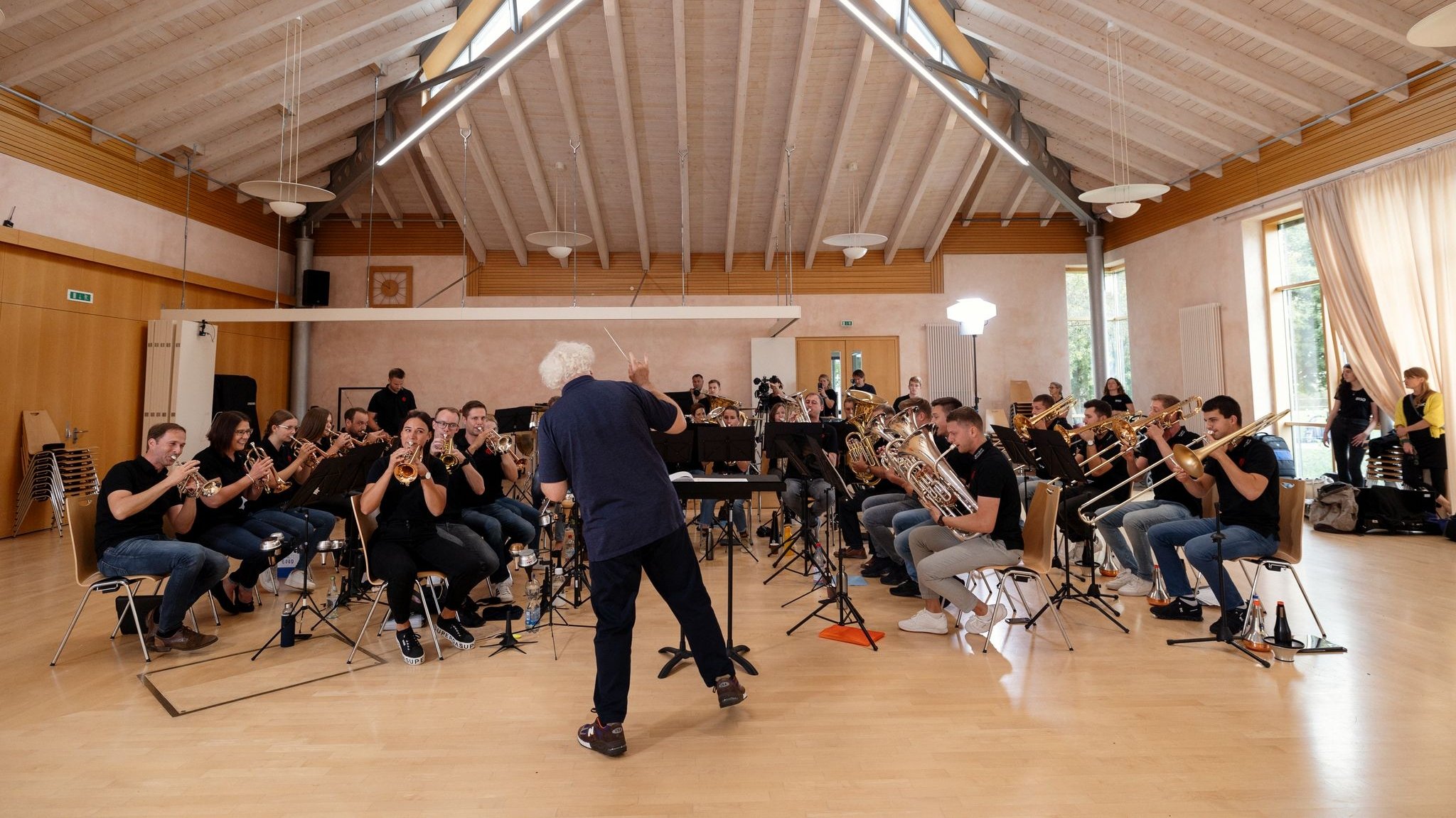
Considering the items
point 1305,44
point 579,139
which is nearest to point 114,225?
point 579,139

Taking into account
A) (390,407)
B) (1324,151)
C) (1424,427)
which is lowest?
(1424,427)

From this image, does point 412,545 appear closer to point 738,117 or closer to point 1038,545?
point 1038,545

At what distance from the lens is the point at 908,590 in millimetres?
5500

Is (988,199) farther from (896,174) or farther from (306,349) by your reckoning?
(306,349)

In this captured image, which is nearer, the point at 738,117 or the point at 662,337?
the point at 738,117

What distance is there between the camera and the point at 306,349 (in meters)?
13.1

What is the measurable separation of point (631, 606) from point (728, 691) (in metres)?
0.63

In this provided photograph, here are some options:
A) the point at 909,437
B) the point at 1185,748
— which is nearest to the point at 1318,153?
the point at 909,437

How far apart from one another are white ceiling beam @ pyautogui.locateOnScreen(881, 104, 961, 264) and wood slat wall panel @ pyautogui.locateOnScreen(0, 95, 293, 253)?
10.8 metres

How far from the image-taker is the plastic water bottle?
461 centimetres

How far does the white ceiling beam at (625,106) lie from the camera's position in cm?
880

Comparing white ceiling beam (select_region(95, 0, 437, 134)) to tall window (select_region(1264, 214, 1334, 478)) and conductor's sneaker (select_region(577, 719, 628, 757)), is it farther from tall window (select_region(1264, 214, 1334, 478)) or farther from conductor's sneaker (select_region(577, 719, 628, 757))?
tall window (select_region(1264, 214, 1334, 478))

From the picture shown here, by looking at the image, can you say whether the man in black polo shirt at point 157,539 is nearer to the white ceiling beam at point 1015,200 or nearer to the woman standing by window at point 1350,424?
the woman standing by window at point 1350,424

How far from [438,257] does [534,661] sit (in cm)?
1144
